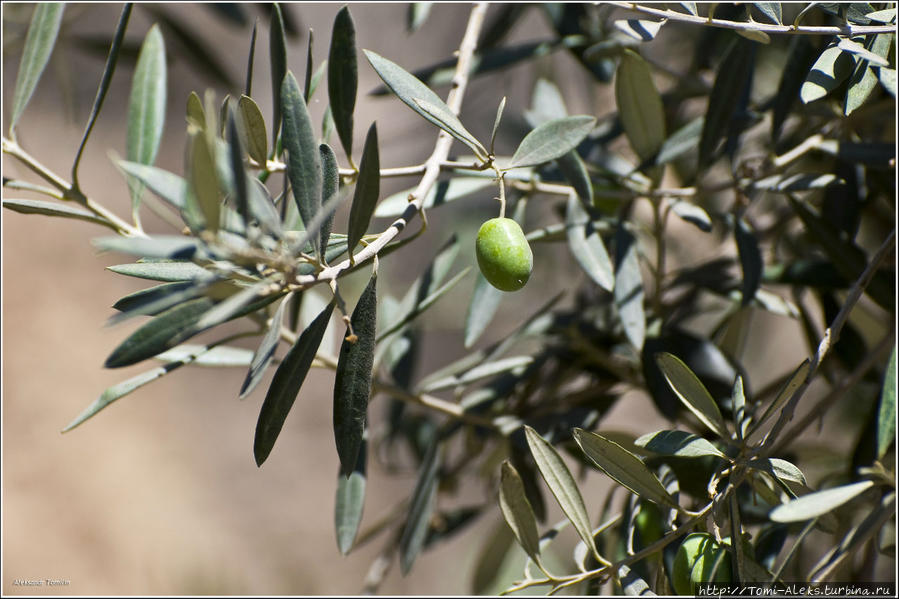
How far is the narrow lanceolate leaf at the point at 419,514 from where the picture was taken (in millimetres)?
710

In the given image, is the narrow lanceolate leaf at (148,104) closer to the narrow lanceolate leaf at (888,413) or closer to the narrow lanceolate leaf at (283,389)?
the narrow lanceolate leaf at (283,389)

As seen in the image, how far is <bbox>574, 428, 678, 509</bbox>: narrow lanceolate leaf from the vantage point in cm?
44

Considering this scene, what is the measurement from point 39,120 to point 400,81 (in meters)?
3.15

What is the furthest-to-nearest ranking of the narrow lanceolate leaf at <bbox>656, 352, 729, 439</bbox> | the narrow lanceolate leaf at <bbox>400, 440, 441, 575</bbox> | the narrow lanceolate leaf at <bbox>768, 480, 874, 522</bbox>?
the narrow lanceolate leaf at <bbox>400, 440, 441, 575</bbox>
the narrow lanceolate leaf at <bbox>656, 352, 729, 439</bbox>
the narrow lanceolate leaf at <bbox>768, 480, 874, 522</bbox>

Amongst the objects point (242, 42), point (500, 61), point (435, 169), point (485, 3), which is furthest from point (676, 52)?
point (242, 42)

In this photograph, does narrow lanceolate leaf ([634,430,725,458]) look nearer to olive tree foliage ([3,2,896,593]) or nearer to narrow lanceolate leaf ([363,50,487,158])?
olive tree foliage ([3,2,896,593])

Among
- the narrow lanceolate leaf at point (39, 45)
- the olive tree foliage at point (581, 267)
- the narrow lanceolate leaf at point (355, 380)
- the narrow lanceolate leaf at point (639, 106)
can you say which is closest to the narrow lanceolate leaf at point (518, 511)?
the olive tree foliage at point (581, 267)

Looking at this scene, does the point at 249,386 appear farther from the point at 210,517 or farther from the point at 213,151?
the point at 210,517

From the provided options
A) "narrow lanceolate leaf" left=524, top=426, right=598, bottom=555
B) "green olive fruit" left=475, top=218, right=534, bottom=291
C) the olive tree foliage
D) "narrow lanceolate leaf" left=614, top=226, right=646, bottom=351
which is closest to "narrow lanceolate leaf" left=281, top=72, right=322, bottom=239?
the olive tree foliage

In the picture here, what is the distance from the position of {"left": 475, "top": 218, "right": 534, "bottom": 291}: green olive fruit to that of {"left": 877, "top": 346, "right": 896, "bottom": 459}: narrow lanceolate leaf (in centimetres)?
23

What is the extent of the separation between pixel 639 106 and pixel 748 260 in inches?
6.7

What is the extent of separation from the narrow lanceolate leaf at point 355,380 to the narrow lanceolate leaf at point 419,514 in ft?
0.99

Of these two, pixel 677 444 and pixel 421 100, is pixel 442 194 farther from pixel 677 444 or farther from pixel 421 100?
pixel 677 444

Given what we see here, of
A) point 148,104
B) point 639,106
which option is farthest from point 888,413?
point 148,104
